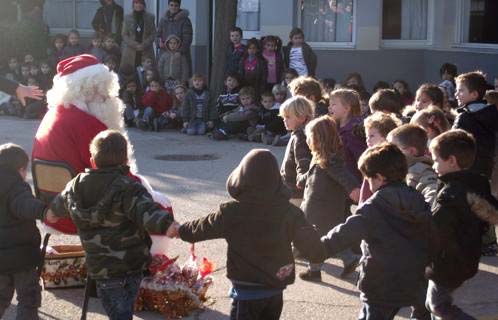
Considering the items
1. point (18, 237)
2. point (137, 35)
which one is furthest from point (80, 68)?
point (137, 35)

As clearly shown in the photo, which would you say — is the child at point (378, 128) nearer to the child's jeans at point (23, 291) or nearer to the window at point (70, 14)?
the child's jeans at point (23, 291)

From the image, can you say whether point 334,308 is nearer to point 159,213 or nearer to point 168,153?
point 159,213

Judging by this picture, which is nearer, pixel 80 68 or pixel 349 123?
pixel 80 68

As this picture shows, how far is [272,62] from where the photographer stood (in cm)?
1477

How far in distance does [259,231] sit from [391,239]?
70 centimetres

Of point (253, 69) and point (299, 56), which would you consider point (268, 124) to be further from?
point (299, 56)

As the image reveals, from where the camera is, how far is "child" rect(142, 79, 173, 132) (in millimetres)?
14781

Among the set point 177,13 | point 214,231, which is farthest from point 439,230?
point 177,13

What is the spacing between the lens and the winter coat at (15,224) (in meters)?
5.27

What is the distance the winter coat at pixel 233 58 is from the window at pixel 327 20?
2.70 metres

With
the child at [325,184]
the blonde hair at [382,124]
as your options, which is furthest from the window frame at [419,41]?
the blonde hair at [382,124]

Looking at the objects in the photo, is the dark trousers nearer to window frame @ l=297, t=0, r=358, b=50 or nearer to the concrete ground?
the concrete ground

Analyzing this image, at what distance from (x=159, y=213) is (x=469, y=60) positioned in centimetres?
1144

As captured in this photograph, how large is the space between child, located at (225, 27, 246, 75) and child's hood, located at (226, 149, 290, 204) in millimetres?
10385
